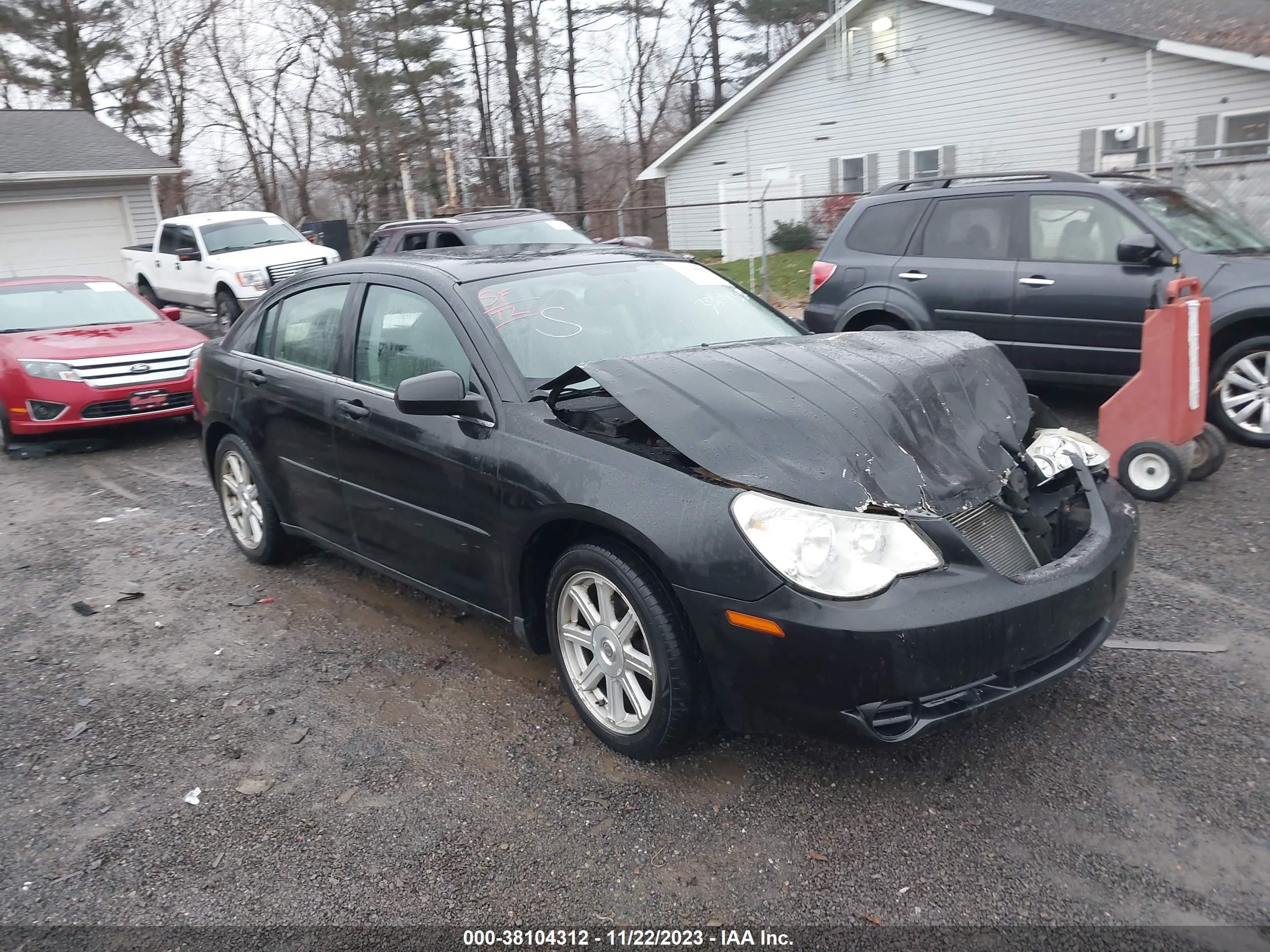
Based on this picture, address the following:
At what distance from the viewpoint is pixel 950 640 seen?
282cm

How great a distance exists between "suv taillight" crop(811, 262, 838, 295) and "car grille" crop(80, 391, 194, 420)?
5.58m

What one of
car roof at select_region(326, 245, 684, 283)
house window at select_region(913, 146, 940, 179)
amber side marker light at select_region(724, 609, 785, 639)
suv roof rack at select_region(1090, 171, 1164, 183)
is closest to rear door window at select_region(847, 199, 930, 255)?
suv roof rack at select_region(1090, 171, 1164, 183)

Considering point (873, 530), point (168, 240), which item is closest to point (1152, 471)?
point (873, 530)

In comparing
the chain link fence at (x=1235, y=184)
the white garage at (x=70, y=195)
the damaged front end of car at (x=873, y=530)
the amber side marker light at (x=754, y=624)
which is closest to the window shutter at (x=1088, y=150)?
the chain link fence at (x=1235, y=184)

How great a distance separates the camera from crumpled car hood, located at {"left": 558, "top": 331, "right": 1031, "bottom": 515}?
3.05m

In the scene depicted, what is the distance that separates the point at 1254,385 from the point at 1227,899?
207 inches

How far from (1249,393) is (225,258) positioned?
1510 cm


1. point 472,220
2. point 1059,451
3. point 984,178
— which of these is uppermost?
point 472,220

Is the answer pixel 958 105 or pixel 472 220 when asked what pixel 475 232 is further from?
pixel 958 105

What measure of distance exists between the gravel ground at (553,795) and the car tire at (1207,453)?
1411 millimetres

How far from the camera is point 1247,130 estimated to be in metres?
17.9

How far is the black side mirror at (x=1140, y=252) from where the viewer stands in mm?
6930

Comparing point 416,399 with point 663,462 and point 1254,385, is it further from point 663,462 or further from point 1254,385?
point 1254,385

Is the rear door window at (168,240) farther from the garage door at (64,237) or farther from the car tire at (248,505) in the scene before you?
the car tire at (248,505)
